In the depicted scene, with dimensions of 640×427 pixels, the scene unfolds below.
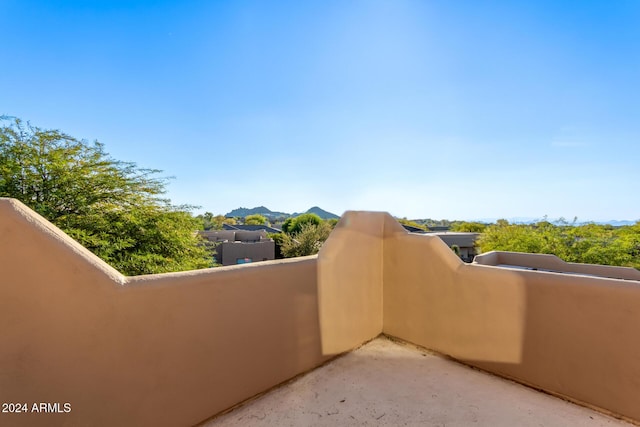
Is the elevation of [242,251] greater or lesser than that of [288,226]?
lesser

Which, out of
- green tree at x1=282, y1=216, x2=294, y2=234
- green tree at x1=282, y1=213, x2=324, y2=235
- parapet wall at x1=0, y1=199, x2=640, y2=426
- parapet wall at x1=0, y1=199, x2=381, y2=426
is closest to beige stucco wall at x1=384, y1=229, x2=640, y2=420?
parapet wall at x1=0, y1=199, x2=640, y2=426

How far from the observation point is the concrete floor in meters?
2.46

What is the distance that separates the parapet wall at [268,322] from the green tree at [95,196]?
13.7 feet

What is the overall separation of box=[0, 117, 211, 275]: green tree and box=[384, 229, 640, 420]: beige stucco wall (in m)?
5.44

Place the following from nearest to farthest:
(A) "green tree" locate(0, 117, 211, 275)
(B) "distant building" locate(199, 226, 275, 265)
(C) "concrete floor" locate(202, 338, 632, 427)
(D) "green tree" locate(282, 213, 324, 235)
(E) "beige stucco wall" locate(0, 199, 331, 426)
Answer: (E) "beige stucco wall" locate(0, 199, 331, 426) → (C) "concrete floor" locate(202, 338, 632, 427) → (A) "green tree" locate(0, 117, 211, 275) → (B) "distant building" locate(199, 226, 275, 265) → (D) "green tree" locate(282, 213, 324, 235)

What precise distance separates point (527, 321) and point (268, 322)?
8.70 feet

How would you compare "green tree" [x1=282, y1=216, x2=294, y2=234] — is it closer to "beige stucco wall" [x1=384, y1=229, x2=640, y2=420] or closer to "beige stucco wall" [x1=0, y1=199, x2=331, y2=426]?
"beige stucco wall" [x1=384, y1=229, x2=640, y2=420]

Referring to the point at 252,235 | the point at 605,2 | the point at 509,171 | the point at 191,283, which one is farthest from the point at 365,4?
the point at 252,235

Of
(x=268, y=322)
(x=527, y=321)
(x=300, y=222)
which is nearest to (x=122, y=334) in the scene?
(x=268, y=322)

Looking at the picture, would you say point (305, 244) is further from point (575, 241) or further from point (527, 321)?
point (527, 321)

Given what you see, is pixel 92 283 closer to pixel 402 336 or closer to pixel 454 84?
pixel 402 336

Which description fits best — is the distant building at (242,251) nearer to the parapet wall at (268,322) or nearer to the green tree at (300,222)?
the green tree at (300,222)

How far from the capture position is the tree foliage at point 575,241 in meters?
12.2

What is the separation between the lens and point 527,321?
300 cm
